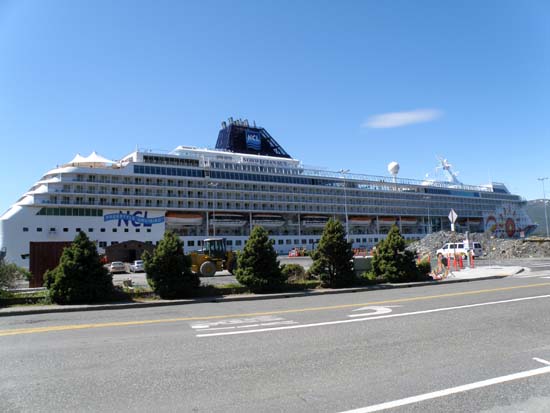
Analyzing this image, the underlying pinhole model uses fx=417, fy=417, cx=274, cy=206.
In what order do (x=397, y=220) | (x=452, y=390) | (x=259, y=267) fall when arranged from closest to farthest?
(x=452, y=390)
(x=259, y=267)
(x=397, y=220)

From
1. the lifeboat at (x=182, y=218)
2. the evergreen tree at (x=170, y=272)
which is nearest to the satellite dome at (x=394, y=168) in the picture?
the lifeboat at (x=182, y=218)

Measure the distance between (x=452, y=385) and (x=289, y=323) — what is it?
4471 mm

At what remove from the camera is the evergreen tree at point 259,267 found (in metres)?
15.0

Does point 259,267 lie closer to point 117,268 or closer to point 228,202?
point 117,268

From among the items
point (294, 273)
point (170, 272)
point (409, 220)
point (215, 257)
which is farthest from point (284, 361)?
point (409, 220)

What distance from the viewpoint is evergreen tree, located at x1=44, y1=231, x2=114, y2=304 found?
12414mm

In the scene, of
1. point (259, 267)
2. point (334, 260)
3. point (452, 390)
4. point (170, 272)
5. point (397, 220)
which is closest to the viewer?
point (452, 390)

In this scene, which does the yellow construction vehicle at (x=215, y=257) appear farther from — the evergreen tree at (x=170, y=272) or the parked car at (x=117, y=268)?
the evergreen tree at (x=170, y=272)

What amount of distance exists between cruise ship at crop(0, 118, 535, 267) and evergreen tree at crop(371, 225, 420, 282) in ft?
130

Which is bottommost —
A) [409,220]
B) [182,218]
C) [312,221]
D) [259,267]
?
[259,267]

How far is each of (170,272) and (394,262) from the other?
32.4 ft

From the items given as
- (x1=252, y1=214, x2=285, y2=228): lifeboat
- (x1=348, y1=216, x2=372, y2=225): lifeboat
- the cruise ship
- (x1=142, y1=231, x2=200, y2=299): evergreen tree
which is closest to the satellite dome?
the cruise ship

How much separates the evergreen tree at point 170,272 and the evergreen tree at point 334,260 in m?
5.26

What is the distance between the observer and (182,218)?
209 feet
